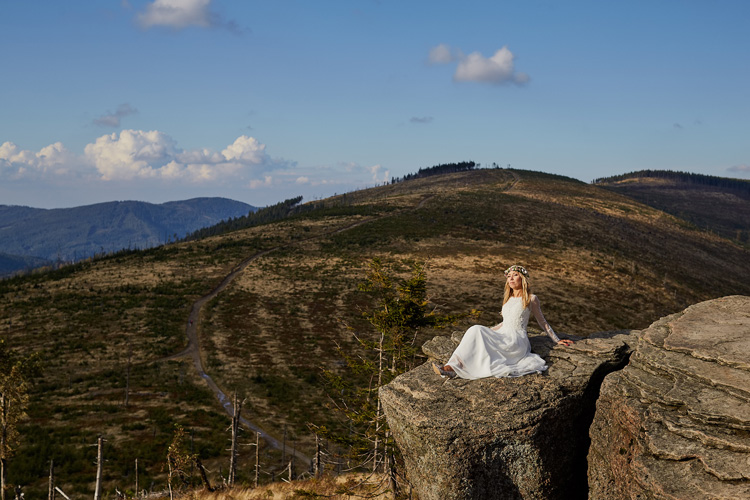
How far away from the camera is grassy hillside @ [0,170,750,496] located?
31817 mm

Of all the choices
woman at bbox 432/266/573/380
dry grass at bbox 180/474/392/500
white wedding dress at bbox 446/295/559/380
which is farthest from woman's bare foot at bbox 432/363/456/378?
dry grass at bbox 180/474/392/500

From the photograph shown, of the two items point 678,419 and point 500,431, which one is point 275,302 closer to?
point 500,431

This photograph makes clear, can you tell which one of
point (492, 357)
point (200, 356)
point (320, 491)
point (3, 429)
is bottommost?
point (200, 356)

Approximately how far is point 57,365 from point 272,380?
20263 millimetres

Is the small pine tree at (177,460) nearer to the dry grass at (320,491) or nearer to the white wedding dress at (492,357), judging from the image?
the dry grass at (320,491)

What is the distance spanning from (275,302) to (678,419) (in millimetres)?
57238

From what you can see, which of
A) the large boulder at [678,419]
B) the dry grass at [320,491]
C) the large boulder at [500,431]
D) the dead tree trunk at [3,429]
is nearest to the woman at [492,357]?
the large boulder at [500,431]

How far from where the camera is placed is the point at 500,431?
30.1 feet

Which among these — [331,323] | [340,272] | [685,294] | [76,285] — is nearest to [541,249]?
[685,294]

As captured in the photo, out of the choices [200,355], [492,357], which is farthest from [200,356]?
[492,357]

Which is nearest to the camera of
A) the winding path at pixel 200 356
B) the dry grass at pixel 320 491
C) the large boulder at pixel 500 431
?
the large boulder at pixel 500 431

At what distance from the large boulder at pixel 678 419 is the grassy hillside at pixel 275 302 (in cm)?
2360

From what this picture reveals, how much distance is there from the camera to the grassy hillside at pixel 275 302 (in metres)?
31.8

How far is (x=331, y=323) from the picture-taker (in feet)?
180
